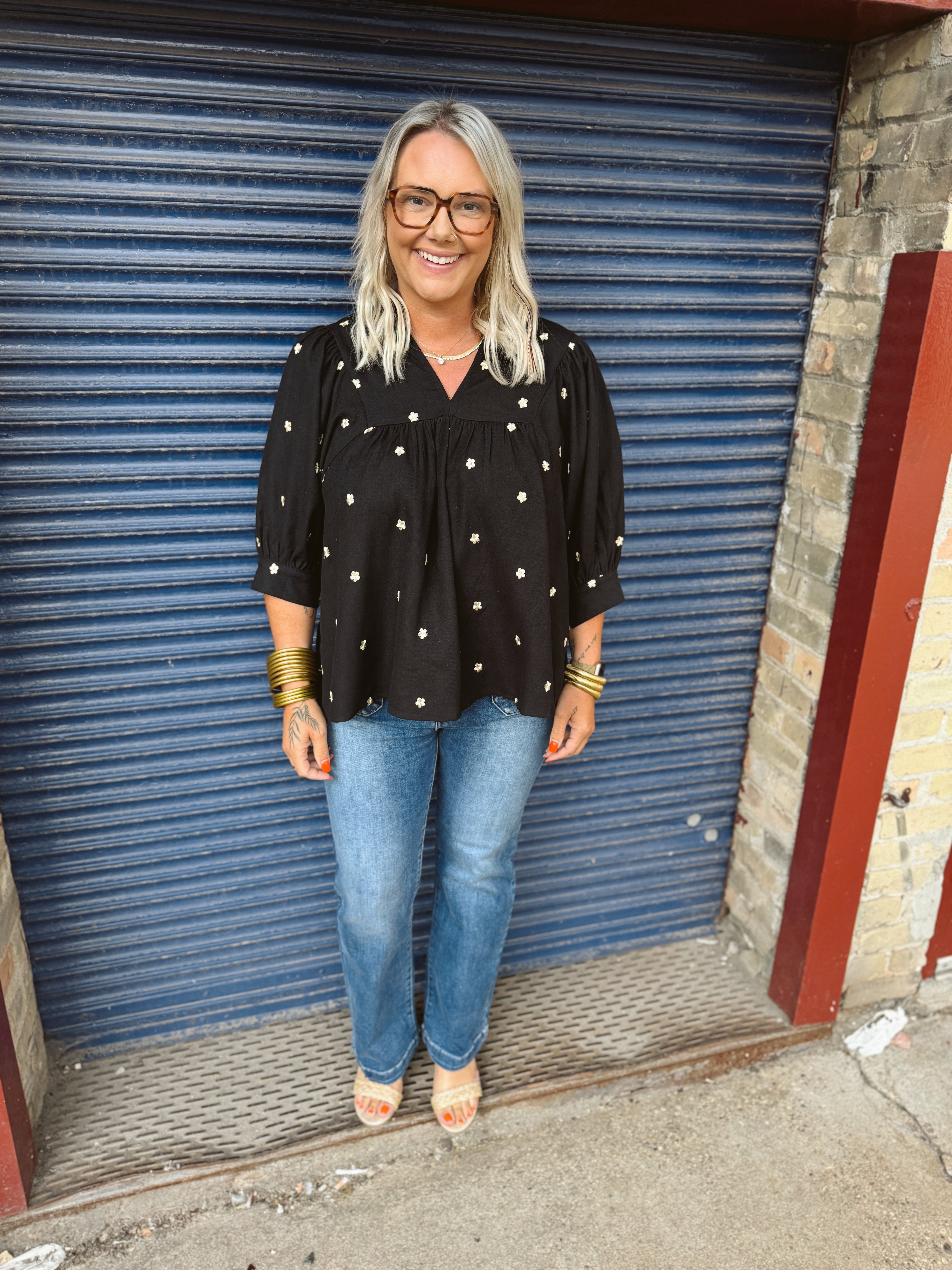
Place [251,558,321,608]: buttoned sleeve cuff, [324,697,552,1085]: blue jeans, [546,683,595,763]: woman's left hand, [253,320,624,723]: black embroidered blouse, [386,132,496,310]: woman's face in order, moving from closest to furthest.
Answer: [386,132,496,310]: woman's face
[253,320,624,723]: black embroidered blouse
[251,558,321,608]: buttoned sleeve cuff
[324,697,552,1085]: blue jeans
[546,683,595,763]: woman's left hand

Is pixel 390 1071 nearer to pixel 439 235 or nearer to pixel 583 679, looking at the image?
pixel 583 679

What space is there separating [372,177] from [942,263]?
1331mm

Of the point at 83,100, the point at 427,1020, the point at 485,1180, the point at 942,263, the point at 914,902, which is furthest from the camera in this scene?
the point at 914,902

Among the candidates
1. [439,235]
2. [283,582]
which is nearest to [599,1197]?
[283,582]

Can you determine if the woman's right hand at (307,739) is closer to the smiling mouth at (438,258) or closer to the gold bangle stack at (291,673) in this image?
the gold bangle stack at (291,673)

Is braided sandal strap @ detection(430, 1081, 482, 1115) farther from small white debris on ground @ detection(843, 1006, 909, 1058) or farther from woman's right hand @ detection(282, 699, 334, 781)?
small white debris on ground @ detection(843, 1006, 909, 1058)

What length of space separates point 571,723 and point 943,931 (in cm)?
166

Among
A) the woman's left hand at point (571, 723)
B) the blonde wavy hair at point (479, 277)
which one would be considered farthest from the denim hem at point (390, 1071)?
the blonde wavy hair at point (479, 277)

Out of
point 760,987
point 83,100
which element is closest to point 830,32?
Result: point 83,100

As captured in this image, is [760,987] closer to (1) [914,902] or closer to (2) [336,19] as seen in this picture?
(1) [914,902]

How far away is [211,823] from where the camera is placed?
8.64 ft

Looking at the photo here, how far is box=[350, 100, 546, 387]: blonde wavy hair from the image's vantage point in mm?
1792

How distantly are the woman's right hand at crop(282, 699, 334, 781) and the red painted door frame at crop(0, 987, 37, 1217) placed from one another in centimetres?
93

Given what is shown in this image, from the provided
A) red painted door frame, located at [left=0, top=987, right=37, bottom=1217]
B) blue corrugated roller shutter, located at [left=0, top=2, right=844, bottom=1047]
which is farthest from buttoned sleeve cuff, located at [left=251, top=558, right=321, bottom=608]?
red painted door frame, located at [left=0, top=987, right=37, bottom=1217]
